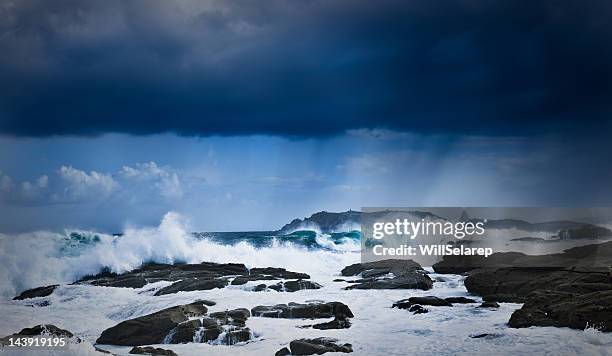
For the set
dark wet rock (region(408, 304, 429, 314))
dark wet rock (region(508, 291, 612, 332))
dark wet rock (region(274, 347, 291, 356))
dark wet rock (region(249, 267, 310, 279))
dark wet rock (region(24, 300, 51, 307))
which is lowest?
dark wet rock (region(24, 300, 51, 307))

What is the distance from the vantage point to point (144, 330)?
11570mm

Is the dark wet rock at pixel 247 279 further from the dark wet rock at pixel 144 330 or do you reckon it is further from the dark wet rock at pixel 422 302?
Answer: the dark wet rock at pixel 144 330

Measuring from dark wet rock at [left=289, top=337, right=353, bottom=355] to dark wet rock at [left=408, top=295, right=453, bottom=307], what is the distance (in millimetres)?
4130

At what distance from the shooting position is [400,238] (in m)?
38.6

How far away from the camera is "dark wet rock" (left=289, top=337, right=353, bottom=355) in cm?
1007

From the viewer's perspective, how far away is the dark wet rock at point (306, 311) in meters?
13.0

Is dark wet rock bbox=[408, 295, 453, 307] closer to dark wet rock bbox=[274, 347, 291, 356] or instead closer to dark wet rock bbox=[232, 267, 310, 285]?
dark wet rock bbox=[274, 347, 291, 356]

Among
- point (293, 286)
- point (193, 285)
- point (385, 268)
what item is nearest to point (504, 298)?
point (293, 286)

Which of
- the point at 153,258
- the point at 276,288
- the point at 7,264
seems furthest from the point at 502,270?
the point at 7,264

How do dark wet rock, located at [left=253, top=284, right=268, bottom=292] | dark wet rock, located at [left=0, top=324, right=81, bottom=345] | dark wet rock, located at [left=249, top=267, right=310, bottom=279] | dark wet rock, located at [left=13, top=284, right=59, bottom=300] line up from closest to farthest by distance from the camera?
dark wet rock, located at [left=0, top=324, right=81, bottom=345] < dark wet rock, located at [left=253, top=284, right=268, bottom=292] < dark wet rock, located at [left=13, top=284, right=59, bottom=300] < dark wet rock, located at [left=249, top=267, right=310, bottom=279]

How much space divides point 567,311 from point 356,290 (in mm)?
7022

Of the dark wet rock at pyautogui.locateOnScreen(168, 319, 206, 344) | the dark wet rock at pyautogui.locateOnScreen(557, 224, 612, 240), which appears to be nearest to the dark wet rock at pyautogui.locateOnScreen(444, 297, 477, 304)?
the dark wet rock at pyautogui.locateOnScreen(168, 319, 206, 344)

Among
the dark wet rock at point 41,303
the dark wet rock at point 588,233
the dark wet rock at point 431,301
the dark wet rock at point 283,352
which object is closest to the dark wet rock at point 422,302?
the dark wet rock at point 431,301

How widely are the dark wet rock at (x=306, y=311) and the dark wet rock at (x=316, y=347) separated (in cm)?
215
